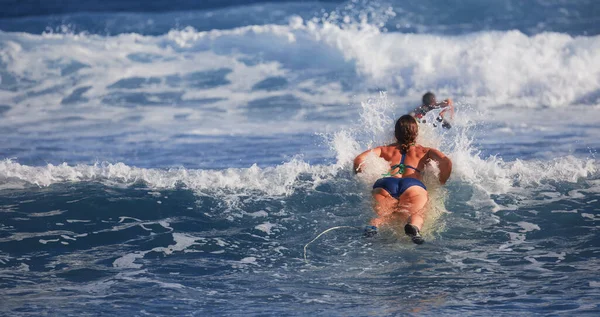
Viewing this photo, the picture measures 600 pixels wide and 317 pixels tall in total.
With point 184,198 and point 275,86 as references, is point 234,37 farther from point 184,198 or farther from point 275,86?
point 184,198

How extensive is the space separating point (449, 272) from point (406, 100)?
12.6 m

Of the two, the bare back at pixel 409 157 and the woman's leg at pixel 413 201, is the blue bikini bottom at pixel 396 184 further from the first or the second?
the bare back at pixel 409 157

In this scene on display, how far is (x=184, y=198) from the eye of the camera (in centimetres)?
922

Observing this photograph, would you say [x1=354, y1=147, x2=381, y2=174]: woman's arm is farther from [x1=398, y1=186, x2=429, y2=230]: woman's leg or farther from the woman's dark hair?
[x1=398, y1=186, x2=429, y2=230]: woman's leg

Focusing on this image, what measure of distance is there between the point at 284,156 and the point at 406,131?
16.0 ft

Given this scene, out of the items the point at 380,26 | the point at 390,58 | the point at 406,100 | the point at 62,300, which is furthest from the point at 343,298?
the point at 380,26

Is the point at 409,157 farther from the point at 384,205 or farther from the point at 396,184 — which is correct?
the point at 384,205

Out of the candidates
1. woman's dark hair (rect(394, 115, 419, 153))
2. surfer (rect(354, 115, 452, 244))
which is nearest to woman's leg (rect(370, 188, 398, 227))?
surfer (rect(354, 115, 452, 244))

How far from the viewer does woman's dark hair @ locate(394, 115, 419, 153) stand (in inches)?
314

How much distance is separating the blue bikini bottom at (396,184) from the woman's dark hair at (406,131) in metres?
0.54

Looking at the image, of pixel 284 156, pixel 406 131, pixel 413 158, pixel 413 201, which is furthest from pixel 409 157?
pixel 284 156

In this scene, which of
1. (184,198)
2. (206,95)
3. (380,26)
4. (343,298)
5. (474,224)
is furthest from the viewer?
(380,26)

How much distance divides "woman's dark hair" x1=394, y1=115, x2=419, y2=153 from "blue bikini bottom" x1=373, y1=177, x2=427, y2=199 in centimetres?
54

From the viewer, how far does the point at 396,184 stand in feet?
24.9
